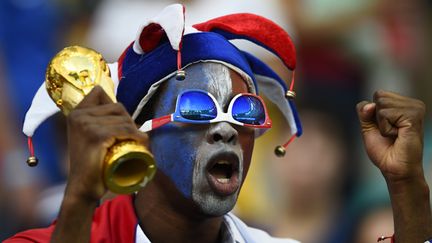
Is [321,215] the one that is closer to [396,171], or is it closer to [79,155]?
[396,171]

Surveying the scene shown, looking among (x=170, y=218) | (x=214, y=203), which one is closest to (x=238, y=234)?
(x=170, y=218)

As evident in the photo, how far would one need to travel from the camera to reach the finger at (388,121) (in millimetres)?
3984

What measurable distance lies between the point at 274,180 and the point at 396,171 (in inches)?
105

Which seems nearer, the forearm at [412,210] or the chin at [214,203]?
the chin at [214,203]

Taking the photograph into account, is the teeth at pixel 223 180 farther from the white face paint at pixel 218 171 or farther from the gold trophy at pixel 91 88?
the gold trophy at pixel 91 88

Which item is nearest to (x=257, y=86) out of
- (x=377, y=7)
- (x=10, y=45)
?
(x=10, y=45)

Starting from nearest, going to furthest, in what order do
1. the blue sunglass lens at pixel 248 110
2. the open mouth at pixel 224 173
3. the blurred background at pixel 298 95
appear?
the open mouth at pixel 224 173 → the blue sunglass lens at pixel 248 110 → the blurred background at pixel 298 95

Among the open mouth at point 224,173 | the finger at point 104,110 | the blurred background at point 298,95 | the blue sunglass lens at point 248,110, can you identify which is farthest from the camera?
the blurred background at point 298,95

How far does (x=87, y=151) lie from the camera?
10.9 ft

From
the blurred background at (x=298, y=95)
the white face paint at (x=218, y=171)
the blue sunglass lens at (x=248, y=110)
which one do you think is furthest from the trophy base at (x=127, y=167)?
the blurred background at (x=298, y=95)

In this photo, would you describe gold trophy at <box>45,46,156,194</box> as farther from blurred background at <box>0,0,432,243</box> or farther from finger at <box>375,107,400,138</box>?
blurred background at <box>0,0,432,243</box>

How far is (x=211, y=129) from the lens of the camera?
12.9ft

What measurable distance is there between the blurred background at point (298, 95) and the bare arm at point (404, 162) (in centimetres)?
194

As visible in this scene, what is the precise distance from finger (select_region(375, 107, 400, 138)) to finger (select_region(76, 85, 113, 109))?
3.51 ft
